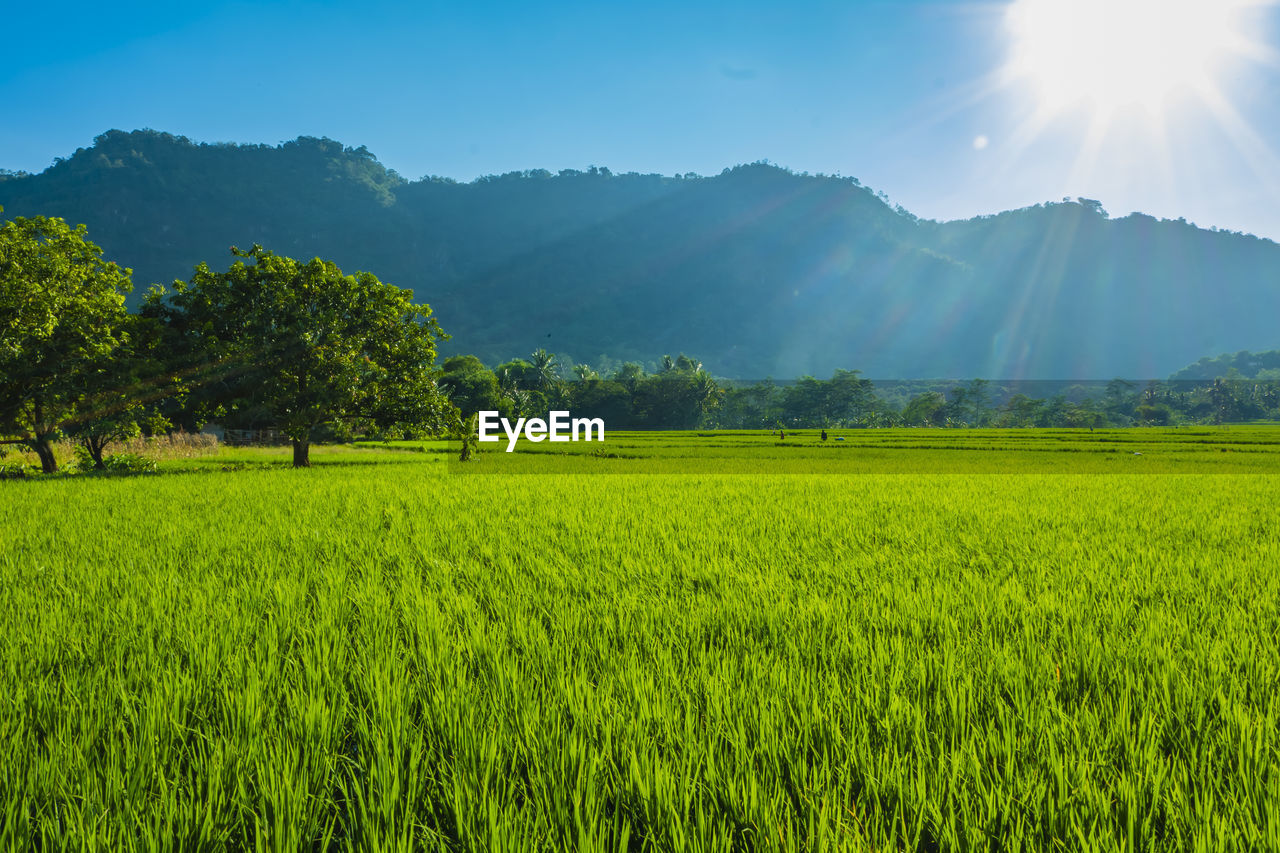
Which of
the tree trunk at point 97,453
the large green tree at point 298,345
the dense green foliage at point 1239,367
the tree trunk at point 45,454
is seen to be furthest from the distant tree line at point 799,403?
the dense green foliage at point 1239,367

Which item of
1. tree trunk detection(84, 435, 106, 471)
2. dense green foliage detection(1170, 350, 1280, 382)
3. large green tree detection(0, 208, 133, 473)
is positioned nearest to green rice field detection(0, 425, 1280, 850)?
large green tree detection(0, 208, 133, 473)

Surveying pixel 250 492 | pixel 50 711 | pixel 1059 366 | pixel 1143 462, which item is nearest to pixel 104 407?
pixel 250 492

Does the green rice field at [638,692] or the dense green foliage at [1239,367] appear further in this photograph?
the dense green foliage at [1239,367]

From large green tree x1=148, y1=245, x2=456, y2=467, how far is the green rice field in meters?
10.5

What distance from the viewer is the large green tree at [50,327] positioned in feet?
40.5

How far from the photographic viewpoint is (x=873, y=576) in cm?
450

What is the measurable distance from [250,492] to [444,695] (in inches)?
386

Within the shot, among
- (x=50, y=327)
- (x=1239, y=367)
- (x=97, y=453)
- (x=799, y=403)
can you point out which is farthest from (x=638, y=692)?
(x=1239, y=367)

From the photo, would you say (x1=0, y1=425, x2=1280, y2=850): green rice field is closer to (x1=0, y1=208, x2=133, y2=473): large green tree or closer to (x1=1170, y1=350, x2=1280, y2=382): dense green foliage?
(x1=0, y1=208, x2=133, y2=473): large green tree

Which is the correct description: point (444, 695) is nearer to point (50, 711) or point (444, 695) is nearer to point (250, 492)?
point (50, 711)

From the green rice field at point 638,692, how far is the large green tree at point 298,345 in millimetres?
10504

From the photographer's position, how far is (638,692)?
7.26ft

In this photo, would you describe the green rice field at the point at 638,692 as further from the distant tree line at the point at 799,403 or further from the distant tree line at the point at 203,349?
the distant tree line at the point at 799,403

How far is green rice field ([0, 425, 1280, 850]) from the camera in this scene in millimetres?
1542
